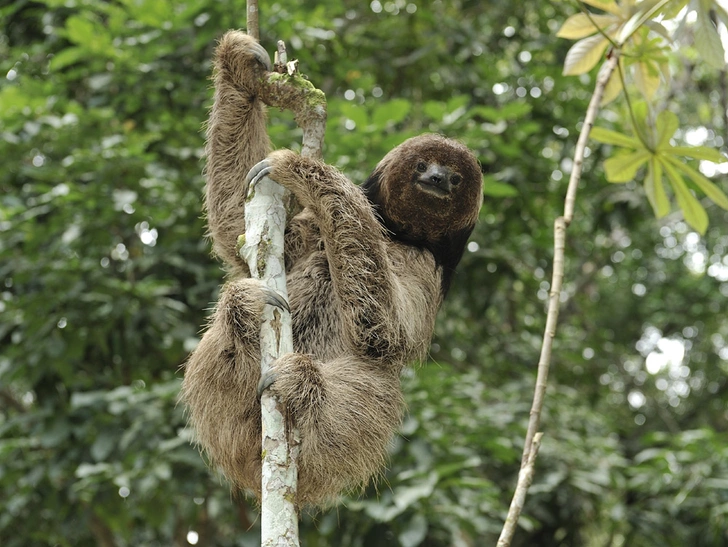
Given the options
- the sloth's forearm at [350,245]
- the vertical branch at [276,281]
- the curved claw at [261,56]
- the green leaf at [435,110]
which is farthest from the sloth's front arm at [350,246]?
the green leaf at [435,110]

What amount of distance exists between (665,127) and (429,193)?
61.2 inches

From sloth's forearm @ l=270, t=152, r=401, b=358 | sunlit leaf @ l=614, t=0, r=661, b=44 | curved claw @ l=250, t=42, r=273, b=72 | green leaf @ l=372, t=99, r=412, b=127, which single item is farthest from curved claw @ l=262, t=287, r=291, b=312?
green leaf @ l=372, t=99, r=412, b=127

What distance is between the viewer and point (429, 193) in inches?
212

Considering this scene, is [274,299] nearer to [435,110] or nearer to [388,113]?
[388,113]

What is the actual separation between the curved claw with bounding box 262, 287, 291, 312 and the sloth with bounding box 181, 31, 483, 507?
0.04ft

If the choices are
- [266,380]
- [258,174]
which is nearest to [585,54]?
[258,174]

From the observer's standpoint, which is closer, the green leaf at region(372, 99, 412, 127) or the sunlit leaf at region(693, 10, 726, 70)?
the sunlit leaf at region(693, 10, 726, 70)

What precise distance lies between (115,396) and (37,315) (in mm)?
1219

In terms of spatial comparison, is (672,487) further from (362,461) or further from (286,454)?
(286,454)

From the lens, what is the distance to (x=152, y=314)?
313 inches

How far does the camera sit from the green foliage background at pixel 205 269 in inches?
307

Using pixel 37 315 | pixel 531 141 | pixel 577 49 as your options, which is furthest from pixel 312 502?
pixel 531 141

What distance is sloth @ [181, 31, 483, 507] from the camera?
15.3ft

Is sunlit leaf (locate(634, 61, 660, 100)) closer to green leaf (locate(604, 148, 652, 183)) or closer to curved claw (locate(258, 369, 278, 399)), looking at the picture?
green leaf (locate(604, 148, 652, 183))
